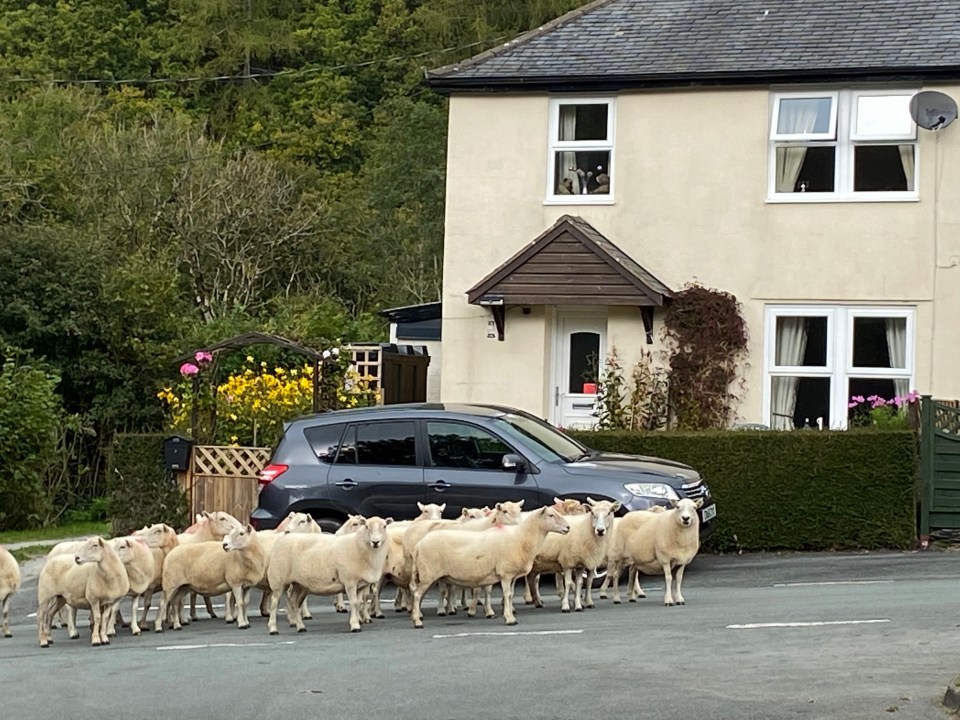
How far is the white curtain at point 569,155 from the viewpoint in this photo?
25.1 metres

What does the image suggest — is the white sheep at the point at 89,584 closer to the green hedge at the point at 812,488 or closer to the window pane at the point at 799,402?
the green hedge at the point at 812,488

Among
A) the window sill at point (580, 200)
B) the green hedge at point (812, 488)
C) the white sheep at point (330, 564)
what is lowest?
the white sheep at point (330, 564)

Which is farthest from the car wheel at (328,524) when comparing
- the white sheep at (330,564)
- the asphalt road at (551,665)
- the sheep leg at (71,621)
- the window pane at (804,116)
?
the window pane at (804,116)

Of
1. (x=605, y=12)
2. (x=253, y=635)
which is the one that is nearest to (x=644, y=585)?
(x=253, y=635)

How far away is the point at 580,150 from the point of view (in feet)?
82.2

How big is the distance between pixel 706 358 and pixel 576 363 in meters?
2.10

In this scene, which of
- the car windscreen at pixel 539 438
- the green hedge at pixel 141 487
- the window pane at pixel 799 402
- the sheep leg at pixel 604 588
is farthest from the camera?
the window pane at pixel 799 402

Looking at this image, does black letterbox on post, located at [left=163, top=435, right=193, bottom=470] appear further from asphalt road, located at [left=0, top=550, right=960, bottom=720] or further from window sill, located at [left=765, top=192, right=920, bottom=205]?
window sill, located at [left=765, top=192, right=920, bottom=205]

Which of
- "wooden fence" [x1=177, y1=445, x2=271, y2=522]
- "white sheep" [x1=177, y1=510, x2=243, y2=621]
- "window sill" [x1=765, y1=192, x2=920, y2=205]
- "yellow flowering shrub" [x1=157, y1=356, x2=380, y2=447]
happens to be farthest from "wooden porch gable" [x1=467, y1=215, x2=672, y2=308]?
"white sheep" [x1=177, y1=510, x2=243, y2=621]

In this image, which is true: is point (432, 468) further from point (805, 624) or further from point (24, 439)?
point (24, 439)

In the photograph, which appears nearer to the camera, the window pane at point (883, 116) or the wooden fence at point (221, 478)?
the wooden fence at point (221, 478)

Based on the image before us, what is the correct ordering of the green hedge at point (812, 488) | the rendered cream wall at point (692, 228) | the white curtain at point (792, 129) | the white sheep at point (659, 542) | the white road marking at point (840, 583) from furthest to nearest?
1. the white curtain at point (792, 129)
2. the rendered cream wall at point (692, 228)
3. the green hedge at point (812, 488)
4. the white road marking at point (840, 583)
5. the white sheep at point (659, 542)

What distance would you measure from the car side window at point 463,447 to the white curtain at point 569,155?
317 inches

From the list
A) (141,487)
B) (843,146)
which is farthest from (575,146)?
(141,487)
